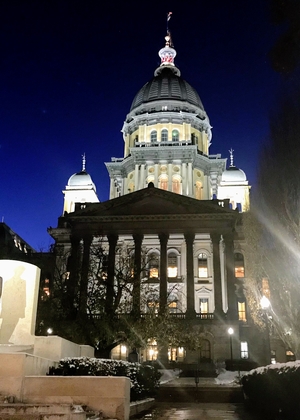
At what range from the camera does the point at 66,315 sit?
127 feet

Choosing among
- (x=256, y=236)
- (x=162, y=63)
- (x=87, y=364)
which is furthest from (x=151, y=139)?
(x=87, y=364)

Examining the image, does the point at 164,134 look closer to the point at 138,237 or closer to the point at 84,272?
the point at 138,237

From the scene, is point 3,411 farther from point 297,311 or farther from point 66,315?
point 66,315

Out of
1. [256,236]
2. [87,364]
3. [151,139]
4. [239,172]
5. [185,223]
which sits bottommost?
[87,364]

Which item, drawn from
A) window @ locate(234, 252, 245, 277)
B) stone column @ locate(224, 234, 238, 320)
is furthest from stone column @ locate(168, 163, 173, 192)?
stone column @ locate(224, 234, 238, 320)

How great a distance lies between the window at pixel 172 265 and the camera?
6344cm

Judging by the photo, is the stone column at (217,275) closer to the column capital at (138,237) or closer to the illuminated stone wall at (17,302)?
the column capital at (138,237)

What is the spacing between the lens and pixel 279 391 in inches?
559

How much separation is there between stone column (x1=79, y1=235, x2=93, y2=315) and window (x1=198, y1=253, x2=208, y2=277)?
1498cm

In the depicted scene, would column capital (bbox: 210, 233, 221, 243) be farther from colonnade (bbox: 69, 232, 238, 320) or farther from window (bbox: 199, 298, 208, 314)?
window (bbox: 199, 298, 208, 314)

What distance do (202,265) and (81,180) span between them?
31.5 metres

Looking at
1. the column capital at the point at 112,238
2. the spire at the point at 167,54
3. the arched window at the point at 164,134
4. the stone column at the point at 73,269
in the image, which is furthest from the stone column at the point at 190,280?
the spire at the point at 167,54

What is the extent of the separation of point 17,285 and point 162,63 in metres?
95.0

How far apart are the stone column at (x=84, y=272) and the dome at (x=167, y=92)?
38851mm
